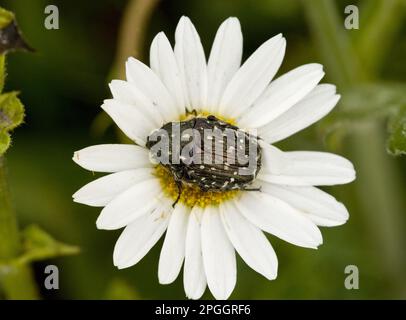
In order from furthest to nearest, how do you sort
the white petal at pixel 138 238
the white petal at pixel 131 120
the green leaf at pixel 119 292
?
the green leaf at pixel 119 292 → the white petal at pixel 138 238 → the white petal at pixel 131 120

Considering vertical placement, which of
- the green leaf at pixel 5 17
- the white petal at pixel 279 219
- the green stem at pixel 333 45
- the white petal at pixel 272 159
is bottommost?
the white petal at pixel 279 219

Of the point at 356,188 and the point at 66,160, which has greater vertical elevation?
the point at 66,160

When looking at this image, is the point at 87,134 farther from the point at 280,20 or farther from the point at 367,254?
the point at 367,254

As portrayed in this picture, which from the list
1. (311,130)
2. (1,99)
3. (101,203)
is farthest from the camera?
(311,130)

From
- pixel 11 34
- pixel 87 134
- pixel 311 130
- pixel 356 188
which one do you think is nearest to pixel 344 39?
pixel 311 130

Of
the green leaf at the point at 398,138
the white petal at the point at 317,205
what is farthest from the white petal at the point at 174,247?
the green leaf at the point at 398,138

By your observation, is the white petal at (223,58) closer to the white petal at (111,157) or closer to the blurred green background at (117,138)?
the white petal at (111,157)

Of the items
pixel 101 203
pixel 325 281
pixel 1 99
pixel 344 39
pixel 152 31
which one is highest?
pixel 152 31
